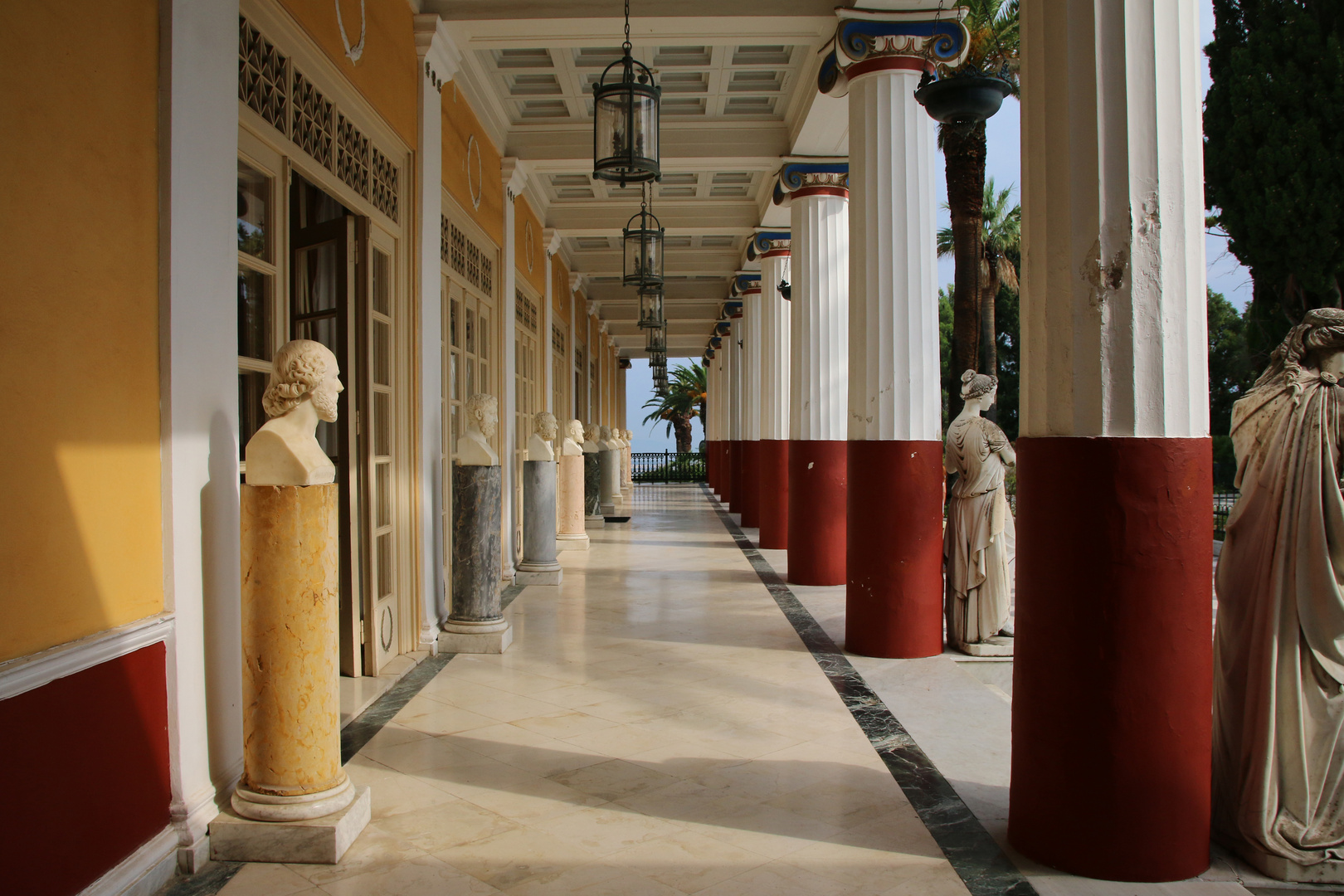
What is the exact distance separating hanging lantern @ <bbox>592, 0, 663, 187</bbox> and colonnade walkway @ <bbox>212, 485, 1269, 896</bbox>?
9.21 feet

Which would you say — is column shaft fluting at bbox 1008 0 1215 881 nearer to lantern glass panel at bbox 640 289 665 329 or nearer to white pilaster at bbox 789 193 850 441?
white pilaster at bbox 789 193 850 441

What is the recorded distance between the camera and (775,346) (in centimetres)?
1202

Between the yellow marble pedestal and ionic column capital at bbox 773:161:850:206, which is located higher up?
ionic column capital at bbox 773:161:850:206

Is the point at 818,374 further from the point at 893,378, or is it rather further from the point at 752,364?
the point at 752,364

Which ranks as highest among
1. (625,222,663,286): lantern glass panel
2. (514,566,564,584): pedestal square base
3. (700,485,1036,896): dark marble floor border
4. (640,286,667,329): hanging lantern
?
(625,222,663,286): lantern glass panel

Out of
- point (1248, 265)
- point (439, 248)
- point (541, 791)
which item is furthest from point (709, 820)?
point (1248, 265)

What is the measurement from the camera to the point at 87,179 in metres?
2.53

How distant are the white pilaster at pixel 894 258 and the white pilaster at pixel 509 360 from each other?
13.6 ft

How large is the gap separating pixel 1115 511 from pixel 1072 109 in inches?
49.9

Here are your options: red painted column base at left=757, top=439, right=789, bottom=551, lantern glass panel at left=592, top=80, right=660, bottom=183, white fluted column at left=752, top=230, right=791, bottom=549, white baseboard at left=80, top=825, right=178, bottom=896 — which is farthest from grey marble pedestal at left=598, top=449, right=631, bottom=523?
white baseboard at left=80, top=825, right=178, bottom=896

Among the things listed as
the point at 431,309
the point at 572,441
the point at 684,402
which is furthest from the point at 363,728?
the point at 684,402

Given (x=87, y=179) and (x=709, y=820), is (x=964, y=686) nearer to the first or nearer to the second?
(x=709, y=820)

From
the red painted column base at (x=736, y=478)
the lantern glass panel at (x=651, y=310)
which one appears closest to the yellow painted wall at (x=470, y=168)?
the lantern glass panel at (x=651, y=310)

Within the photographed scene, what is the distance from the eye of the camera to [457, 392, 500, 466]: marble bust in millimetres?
5828
